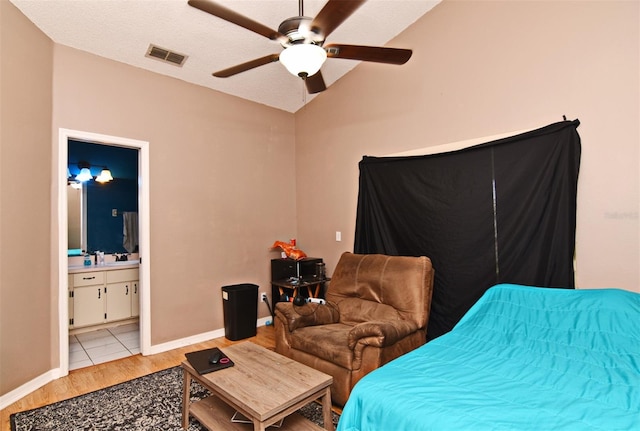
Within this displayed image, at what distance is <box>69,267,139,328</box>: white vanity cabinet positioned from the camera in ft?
13.5

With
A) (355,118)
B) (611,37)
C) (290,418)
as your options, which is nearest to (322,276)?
(355,118)

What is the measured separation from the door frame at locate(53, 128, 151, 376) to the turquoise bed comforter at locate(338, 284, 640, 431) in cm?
275

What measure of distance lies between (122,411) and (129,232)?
3.34 m

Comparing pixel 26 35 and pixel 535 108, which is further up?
pixel 26 35

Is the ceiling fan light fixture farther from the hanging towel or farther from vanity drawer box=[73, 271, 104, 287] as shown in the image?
the hanging towel

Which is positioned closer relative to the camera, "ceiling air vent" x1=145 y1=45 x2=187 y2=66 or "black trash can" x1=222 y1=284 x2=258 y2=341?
"ceiling air vent" x1=145 y1=45 x2=187 y2=66

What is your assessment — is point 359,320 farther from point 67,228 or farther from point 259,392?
point 67,228

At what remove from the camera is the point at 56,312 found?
3074 mm

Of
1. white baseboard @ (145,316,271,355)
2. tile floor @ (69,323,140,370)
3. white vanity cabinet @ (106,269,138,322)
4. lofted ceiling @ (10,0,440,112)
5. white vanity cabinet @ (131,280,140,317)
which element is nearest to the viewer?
lofted ceiling @ (10,0,440,112)

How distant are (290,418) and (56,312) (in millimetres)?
2410

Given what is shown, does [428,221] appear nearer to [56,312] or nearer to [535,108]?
[535,108]

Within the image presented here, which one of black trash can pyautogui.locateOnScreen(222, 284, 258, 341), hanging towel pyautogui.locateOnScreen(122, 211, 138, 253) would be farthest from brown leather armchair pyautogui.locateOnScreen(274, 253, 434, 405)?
hanging towel pyautogui.locateOnScreen(122, 211, 138, 253)

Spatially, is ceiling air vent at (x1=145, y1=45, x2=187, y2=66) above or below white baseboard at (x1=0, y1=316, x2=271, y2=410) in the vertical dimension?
above

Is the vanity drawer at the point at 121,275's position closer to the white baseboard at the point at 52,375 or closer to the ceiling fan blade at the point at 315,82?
the white baseboard at the point at 52,375
